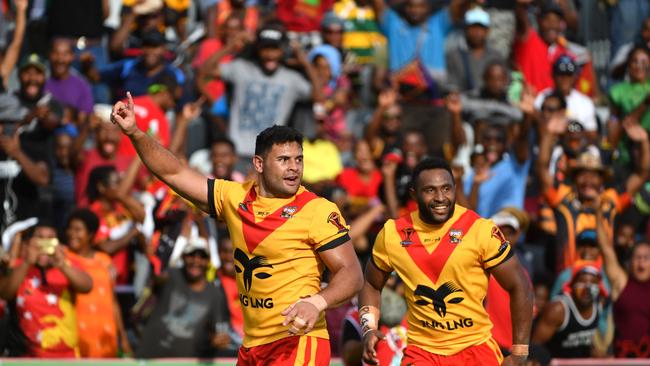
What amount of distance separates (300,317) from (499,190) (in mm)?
7305

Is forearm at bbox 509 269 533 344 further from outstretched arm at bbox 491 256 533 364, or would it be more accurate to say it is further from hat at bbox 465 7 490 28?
hat at bbox 465 7 490 28

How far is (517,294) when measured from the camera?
32.2ft

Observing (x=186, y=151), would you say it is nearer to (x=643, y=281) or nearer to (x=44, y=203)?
(x=44, y=203)

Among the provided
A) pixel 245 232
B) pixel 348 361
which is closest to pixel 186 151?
pixel 348 361

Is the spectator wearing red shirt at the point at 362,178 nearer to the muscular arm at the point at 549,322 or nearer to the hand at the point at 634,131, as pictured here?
the muscular arm at the point at 549,322

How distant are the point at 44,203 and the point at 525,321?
645 centimetres

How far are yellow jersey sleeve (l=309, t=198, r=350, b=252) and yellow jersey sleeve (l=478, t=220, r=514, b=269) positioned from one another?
123 cm

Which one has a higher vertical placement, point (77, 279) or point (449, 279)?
point (449, 279)

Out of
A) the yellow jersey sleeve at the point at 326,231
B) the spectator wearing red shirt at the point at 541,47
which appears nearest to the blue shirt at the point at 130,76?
the spectator wearing red shirt at the point at 541,47

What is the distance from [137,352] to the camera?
1315 cm

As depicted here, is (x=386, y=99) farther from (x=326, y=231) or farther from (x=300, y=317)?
(x=300, y=317)

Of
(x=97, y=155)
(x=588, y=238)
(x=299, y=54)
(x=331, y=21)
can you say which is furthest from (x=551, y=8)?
(x=97, y=155)

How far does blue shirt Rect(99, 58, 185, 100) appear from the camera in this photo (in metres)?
16.0

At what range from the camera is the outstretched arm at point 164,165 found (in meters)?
8.89
